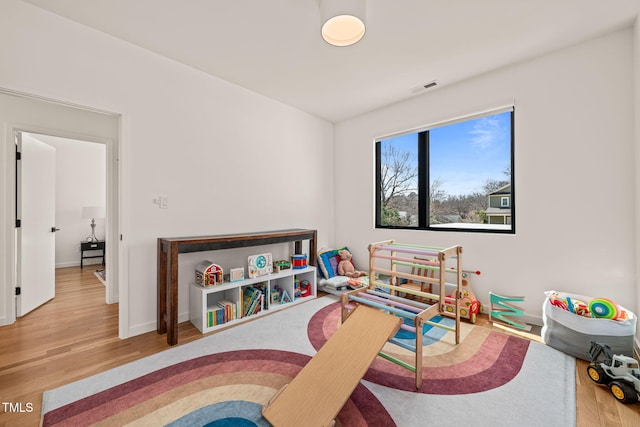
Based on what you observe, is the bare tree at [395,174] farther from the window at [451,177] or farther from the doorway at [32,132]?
the doorway at [32,132]

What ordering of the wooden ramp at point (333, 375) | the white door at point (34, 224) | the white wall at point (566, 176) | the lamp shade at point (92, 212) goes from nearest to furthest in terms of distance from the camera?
the wooden ramp at point (333, 375) → the white wall at point (566, 176) → the white door at point (34, 224) → the lamp shade at point (92, 212)

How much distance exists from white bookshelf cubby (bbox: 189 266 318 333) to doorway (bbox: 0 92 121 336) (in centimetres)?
62

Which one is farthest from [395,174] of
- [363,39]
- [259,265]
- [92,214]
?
[92,214]

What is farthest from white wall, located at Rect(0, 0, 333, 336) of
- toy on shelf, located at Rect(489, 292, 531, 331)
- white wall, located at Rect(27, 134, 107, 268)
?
white wall, located at Rect(27, 134, 107, 268)

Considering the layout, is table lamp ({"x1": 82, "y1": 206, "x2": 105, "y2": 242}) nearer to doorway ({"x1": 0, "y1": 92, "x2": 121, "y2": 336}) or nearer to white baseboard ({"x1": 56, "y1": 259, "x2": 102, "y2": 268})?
white baseboard ({"x1": 56, "y1": 259, "x2": 102, "y2": 268})

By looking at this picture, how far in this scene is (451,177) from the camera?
345 cm

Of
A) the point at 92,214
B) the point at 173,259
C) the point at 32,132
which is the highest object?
the point at 32,132

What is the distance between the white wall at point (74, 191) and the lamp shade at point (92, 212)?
30 cm

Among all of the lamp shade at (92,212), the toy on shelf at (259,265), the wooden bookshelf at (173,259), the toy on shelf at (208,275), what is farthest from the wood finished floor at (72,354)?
the lamp shade at (92,212)

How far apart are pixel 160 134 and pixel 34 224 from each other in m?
2.04

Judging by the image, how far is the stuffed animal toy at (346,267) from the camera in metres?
3.96

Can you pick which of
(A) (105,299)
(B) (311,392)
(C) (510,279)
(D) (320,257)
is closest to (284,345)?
(B) (311,392)

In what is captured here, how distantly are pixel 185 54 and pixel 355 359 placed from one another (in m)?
3.03

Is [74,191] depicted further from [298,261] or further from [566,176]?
[566,176]
